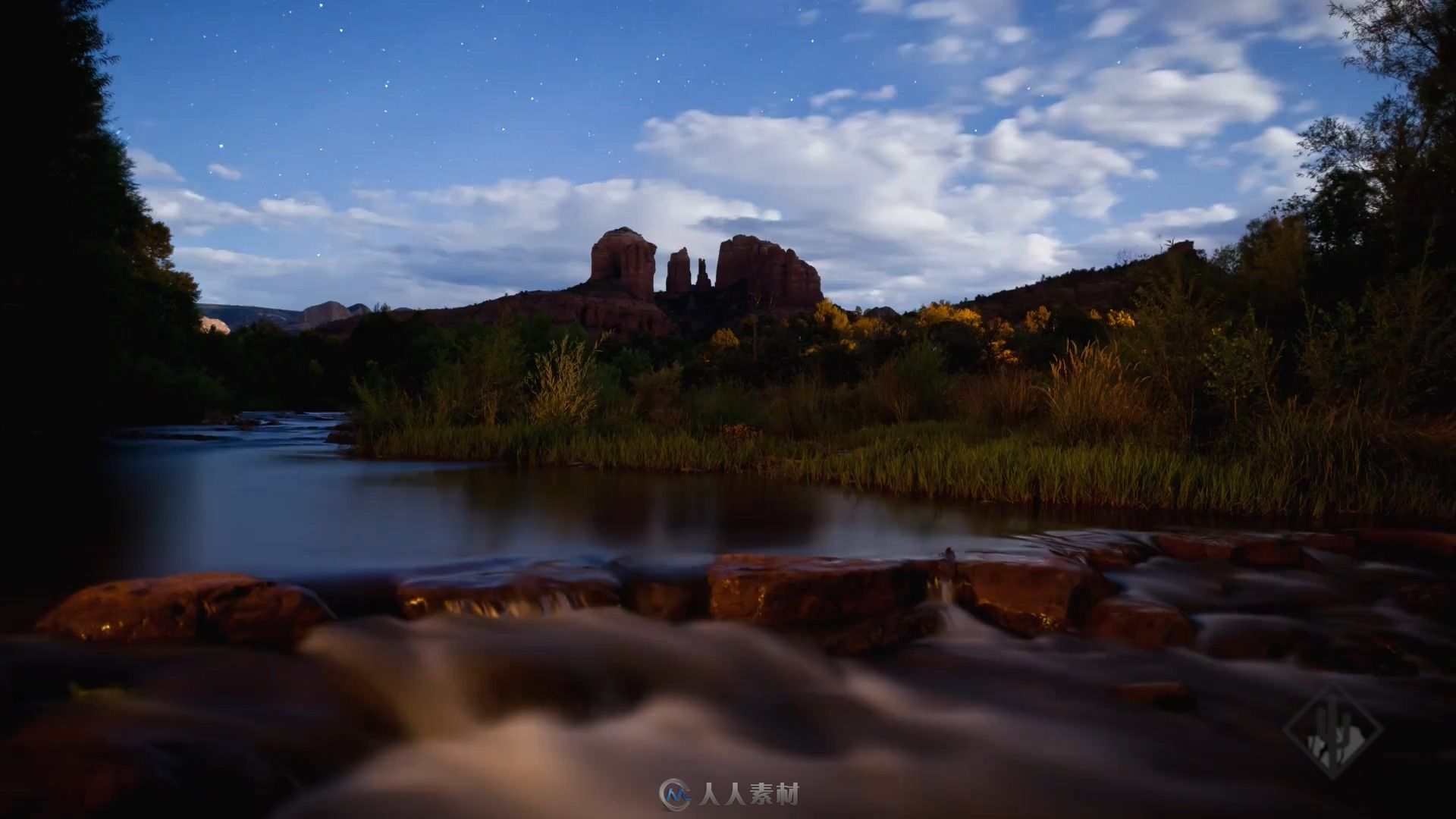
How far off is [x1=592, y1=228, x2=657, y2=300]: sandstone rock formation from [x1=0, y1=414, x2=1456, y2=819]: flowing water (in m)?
94.6

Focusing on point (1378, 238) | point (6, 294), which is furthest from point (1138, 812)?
point (6, 294)

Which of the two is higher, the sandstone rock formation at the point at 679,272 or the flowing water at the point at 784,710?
the sandstone rock formation at the point at 679,272

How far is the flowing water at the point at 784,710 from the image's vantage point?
2896 mm

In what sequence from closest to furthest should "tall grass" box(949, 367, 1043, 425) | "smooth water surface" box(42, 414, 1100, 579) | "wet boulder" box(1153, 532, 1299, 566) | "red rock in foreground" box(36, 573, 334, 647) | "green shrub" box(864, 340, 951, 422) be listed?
"red rock in foreground" box(36, 573, 334, 647) → "wet boulder" box(1153, 532, 1299, 566) → "smooth water surface" box(42, 414, 1100, 579) → "tall grass" box(949, 367, 1043, 425) → "green shrub" box(864, 340, 951, 422)

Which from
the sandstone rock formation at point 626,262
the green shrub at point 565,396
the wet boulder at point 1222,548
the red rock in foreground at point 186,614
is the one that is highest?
the sandstone rock formation at point 626,262

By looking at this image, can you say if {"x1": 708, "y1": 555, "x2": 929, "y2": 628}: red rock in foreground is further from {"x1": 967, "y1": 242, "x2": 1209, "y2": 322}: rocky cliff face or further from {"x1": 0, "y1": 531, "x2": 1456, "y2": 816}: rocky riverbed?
{"x1": 967, "y1": 242, "x2": 1209, "y2": 322}: rocky cliff face

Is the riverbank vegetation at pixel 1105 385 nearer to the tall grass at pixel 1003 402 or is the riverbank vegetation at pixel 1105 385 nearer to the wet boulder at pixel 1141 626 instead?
the tall grass at pixel 1003 402

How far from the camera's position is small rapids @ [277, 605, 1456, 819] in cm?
287

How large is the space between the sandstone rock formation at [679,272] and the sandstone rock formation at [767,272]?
4.16 meters

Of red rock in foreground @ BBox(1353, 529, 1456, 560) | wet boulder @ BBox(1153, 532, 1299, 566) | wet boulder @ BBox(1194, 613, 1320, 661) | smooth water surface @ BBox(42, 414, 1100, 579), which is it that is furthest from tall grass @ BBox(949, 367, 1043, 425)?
wet boulder @ BBox(1194, 613, 1320, 661)

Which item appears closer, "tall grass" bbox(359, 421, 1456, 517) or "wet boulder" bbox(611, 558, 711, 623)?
"wet boulder" bbox(611, 558, 711, 623)

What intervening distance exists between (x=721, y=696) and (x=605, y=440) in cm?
838

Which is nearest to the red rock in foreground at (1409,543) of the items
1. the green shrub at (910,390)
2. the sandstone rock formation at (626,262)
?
the green shrub at (910,390)

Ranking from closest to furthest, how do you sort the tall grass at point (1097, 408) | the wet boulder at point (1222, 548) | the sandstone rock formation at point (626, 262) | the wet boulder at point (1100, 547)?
the wet boulder at point (1100, 547), the wet boulder at point (1222, 548), the tall grass at point (1097, 408), the sandstone rock formation at point (626, 262)
